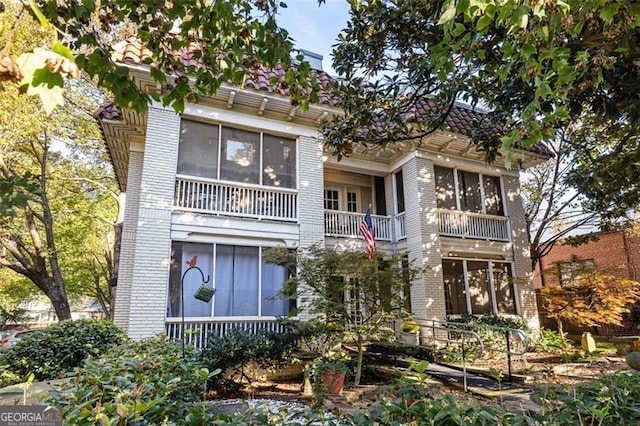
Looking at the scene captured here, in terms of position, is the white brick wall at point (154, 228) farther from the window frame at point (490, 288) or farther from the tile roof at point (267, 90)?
the window frame at point (490, 288)

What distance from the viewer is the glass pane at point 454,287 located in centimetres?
1288

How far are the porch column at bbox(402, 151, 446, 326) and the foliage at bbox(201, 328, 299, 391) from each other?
15.7 feet

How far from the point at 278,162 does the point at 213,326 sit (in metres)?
4.71

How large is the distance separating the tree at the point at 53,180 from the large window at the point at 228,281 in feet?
10.5

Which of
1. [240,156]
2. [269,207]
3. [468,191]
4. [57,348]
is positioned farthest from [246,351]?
[468,191]

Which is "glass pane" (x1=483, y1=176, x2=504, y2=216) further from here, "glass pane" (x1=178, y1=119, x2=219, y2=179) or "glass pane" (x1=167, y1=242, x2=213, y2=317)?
"glass pane" (x1=167, y1=242, x2=213, y2=317)

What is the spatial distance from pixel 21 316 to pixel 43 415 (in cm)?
4280

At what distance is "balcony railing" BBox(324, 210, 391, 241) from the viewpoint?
1276cm

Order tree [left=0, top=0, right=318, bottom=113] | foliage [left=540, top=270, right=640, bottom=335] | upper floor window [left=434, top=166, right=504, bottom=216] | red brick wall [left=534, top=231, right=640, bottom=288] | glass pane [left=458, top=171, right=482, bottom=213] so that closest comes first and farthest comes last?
1. tree [left=0, top=0, right=318, bottom=113]
2. foliage [left=540, top=270, right=640, bottom=335]
3. upper floor window [left=434, top=166, right=504, bottom=216]
4. glass pane [left=458, top=171, right=482, bottom=213]
5. red brick wall [left=534, top=231, right=640, bottom=288]

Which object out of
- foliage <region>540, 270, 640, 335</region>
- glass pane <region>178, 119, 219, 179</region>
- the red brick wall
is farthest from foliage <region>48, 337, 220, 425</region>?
the red brick wall

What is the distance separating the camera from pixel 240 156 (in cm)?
1077

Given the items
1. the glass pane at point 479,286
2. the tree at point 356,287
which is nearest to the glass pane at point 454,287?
the glass pane at point 479,286

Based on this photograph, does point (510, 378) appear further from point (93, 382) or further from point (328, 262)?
point (93, 382)

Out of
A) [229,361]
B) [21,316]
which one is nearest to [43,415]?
[229,361]
